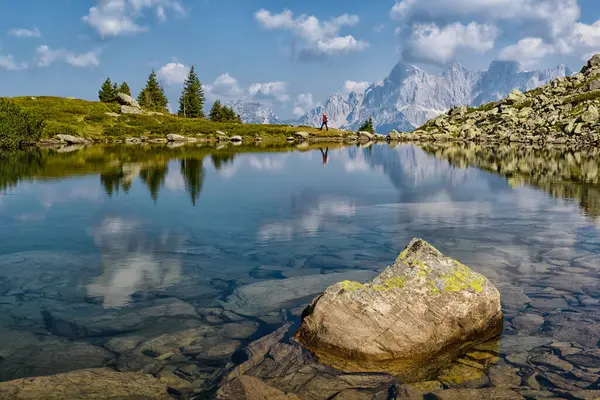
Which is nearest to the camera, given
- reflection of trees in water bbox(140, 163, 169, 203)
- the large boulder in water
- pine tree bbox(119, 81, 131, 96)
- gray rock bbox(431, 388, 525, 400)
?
gray rock bbox(431, 388, 525, 400)

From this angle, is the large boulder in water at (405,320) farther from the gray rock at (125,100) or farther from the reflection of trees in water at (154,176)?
the gray rock at (125,100)

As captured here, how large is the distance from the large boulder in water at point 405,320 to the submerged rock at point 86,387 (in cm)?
375

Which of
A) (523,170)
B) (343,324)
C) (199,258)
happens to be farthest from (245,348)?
(523,170)

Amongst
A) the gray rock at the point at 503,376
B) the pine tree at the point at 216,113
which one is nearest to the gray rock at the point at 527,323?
the gray rock at the point at 503,376

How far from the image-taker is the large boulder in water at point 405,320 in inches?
457

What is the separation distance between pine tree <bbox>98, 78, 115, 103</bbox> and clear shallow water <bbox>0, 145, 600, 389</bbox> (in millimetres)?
143331

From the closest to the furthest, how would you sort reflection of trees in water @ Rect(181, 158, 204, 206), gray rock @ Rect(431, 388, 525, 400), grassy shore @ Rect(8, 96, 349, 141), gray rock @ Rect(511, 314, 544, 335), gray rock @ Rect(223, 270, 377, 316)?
gray rock @ Rect(431, 388, 525, 400) → gray rock @ Rect(511, 314, 544, 335) → gray rock @ Rect(223, 270, 377, 316) → reflection of trees in water @ Rect(181, 158, 204, 206) → grassy shore @ Rect(8, 96, 349, 141)

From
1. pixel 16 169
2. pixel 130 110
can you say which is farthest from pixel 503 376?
pixel 130 110

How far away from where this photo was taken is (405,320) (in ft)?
39.8

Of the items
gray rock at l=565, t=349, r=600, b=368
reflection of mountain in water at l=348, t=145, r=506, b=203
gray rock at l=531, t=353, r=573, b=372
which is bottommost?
gray rock at l=531, t=353, r=573, b=372

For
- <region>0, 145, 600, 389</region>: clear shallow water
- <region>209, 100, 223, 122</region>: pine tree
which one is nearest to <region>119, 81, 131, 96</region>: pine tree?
<region>209, 100, 223, 122</region>: pine tree

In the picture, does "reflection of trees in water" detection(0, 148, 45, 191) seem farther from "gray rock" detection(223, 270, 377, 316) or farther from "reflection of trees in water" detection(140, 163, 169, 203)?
"gray rock" detection(223, 270, 377, 316)

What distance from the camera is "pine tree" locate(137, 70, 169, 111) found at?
603ft

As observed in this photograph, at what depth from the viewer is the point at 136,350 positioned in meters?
12.0
